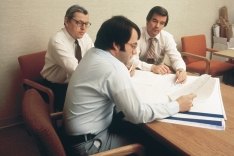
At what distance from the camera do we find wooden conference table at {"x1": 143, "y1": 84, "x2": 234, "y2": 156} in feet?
3.46

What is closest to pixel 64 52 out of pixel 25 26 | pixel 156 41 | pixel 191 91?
pixel 25 26

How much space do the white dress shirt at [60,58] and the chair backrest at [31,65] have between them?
0.29 feet

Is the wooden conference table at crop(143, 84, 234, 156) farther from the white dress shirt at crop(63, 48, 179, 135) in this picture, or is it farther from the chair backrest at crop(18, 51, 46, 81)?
the chair backrest at crop(18, 51, 46, 81)

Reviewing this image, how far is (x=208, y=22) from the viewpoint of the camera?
411 centimetres

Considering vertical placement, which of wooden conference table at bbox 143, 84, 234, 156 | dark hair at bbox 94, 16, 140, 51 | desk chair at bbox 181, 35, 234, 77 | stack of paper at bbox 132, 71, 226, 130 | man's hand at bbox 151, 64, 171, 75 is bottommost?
desk chair at bbox 181, 35, 234, 77

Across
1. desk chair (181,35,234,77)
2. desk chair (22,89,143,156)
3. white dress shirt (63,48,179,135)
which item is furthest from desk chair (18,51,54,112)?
desk chair (181,35,234,77)

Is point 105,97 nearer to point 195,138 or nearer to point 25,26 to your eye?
point 195,138

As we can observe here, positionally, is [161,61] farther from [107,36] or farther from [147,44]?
[107,36]

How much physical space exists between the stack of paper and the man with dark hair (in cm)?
6

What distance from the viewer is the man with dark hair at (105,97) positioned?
1.29 meters

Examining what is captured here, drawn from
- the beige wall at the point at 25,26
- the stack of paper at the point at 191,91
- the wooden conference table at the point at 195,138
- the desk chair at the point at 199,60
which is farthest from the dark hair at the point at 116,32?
the desk chair at the point at 199,60

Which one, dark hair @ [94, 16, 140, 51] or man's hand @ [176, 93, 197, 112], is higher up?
dark hair @ [94, 16, 140, 51]

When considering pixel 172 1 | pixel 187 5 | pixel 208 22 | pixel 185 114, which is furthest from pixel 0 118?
pixel 208 22

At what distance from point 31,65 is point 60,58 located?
0.36 metres
